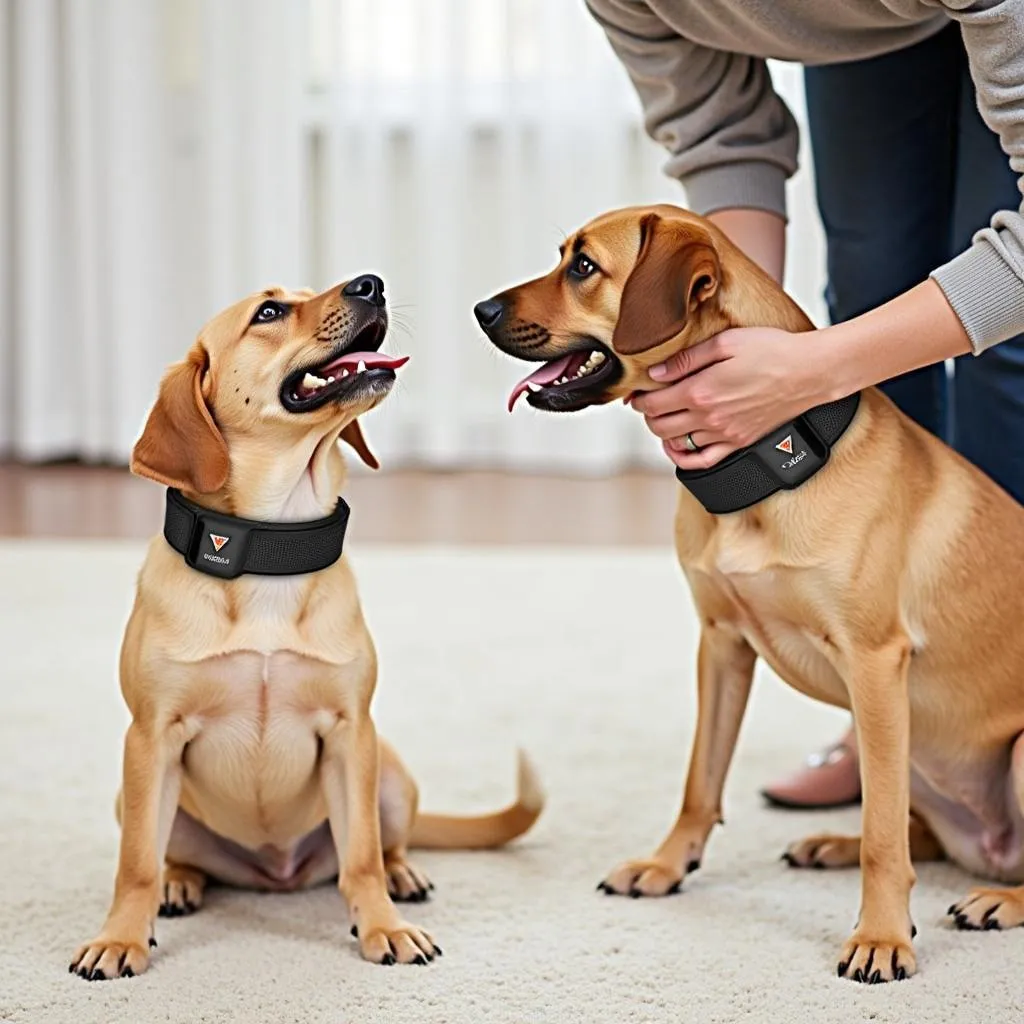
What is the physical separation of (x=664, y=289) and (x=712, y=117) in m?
0.56

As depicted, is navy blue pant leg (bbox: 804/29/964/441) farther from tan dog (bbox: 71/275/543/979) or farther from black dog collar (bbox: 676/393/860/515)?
tan dog (bbox: 71/275/543/979)

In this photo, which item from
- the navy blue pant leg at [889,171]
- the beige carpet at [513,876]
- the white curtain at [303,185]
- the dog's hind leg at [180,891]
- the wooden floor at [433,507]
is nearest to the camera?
the beige carpet at [513,876]

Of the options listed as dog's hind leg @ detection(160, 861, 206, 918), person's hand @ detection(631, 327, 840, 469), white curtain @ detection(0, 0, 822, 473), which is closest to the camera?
person's hand @ detection(631, 327, 840, 469)

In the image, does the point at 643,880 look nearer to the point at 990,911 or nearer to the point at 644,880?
the point at 644,880

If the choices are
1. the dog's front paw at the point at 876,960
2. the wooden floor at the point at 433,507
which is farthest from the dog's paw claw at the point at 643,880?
the wooden floor at the point at 433,507

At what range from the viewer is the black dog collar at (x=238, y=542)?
5.43 feet

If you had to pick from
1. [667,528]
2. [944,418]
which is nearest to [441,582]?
[667,528]

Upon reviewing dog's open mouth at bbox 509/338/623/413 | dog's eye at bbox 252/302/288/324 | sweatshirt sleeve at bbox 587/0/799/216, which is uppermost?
sweatshirt sleeve at bbox 587/0/799/216

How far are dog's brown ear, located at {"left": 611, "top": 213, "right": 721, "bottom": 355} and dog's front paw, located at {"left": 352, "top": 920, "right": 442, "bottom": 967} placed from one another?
2.13ft

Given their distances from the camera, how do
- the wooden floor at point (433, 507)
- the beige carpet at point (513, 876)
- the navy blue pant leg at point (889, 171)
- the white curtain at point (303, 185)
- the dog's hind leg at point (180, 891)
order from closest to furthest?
the beige carpet at point (513, 876) → the dog's hind leg at point (180, 891) → the navy blue pant leg at point (889, 171) → the wooden floor at point (433, 507) → the white curtain at point (303, 185)

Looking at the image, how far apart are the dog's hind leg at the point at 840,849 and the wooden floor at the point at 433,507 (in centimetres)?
187

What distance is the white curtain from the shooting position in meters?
4.69

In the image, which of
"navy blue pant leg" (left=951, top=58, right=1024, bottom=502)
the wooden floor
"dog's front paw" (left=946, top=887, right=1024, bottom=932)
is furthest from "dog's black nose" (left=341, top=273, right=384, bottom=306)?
the wooden floor

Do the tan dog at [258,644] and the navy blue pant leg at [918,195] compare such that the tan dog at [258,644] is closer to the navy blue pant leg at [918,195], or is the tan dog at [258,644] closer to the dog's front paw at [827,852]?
the dog's front paw at [827,852]
